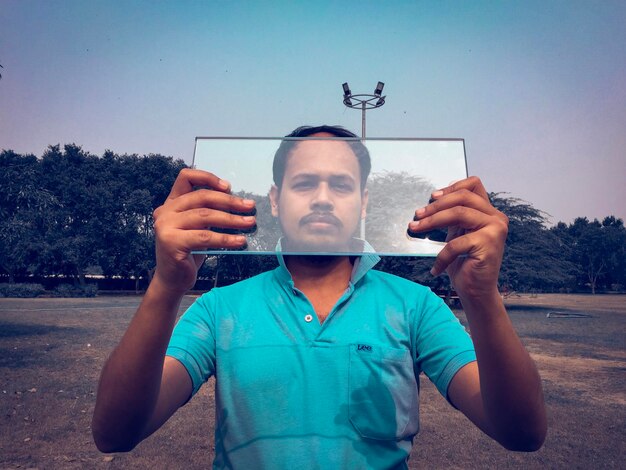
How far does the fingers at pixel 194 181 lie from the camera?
1.62m

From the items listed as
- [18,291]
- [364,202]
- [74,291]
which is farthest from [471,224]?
[74,291]

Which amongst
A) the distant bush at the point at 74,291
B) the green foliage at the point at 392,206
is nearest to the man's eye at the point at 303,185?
the green foliage at the point at 392,206

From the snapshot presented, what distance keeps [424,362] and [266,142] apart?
3.72 ft

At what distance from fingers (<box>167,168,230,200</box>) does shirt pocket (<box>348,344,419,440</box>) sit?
84cm

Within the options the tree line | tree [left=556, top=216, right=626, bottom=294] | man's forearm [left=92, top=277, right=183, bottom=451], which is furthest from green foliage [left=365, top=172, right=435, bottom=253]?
tree [left=556, top=216, right=626, bottom=294]

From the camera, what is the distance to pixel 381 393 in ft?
6.41

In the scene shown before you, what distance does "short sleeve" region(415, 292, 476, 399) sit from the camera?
2031mm

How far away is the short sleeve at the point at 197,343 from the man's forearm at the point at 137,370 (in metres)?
0.25

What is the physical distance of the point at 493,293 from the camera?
1598 mm

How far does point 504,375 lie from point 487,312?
0.24m

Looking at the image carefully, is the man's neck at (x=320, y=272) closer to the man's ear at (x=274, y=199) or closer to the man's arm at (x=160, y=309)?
the man's ear at (x=274, y=199)

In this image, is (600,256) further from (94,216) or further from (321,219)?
(321,219)

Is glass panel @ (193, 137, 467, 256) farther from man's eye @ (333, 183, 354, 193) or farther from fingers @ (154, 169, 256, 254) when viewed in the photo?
fingers @ (154, 169, 256, 254)

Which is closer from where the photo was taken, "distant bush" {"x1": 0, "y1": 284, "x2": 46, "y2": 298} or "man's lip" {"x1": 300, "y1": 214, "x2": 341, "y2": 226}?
"man's lip" {"x1": 300, "y1": 214, "x2": 341, "y2": 226}
